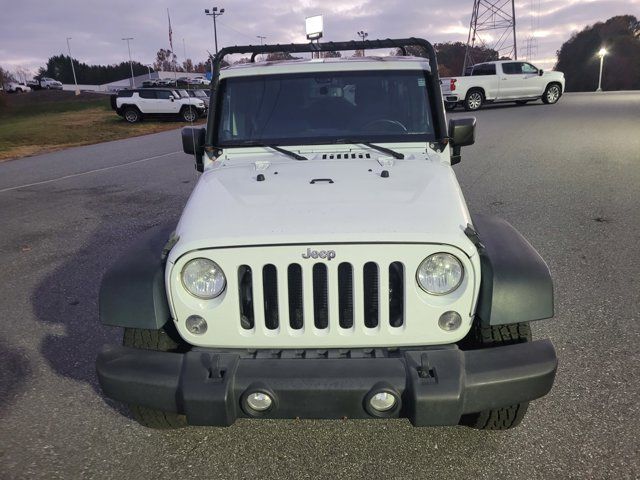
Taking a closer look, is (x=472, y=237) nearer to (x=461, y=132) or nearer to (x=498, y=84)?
(x=461, y=132)

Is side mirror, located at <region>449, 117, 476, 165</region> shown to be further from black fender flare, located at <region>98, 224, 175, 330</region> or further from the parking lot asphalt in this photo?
black fender flare, located at <region>98, 224, 175, 330</region>

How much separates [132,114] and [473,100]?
653 inches

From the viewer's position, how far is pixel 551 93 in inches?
977

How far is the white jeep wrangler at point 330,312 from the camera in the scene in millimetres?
2320

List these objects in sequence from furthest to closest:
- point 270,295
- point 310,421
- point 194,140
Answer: point 194,140 → point 310,421 → point 270,295

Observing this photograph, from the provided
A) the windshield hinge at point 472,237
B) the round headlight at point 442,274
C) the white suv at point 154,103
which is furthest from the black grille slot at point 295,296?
the white suv at point 154,103

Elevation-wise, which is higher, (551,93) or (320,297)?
(551,93)

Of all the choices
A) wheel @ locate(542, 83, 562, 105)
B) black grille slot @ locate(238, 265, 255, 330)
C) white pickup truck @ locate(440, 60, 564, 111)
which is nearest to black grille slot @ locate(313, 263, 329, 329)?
black grille slot @ locate(238, 265, 255, 330)

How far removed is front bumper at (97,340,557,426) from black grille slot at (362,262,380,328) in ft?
0.56

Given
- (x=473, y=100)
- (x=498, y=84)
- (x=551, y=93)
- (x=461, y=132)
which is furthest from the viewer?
(x=551, y=93)

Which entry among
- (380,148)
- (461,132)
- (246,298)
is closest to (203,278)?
(246,298)

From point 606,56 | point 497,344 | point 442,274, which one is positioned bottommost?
point 497,344

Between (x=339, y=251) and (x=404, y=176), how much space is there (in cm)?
98

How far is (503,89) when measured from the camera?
23.9m
